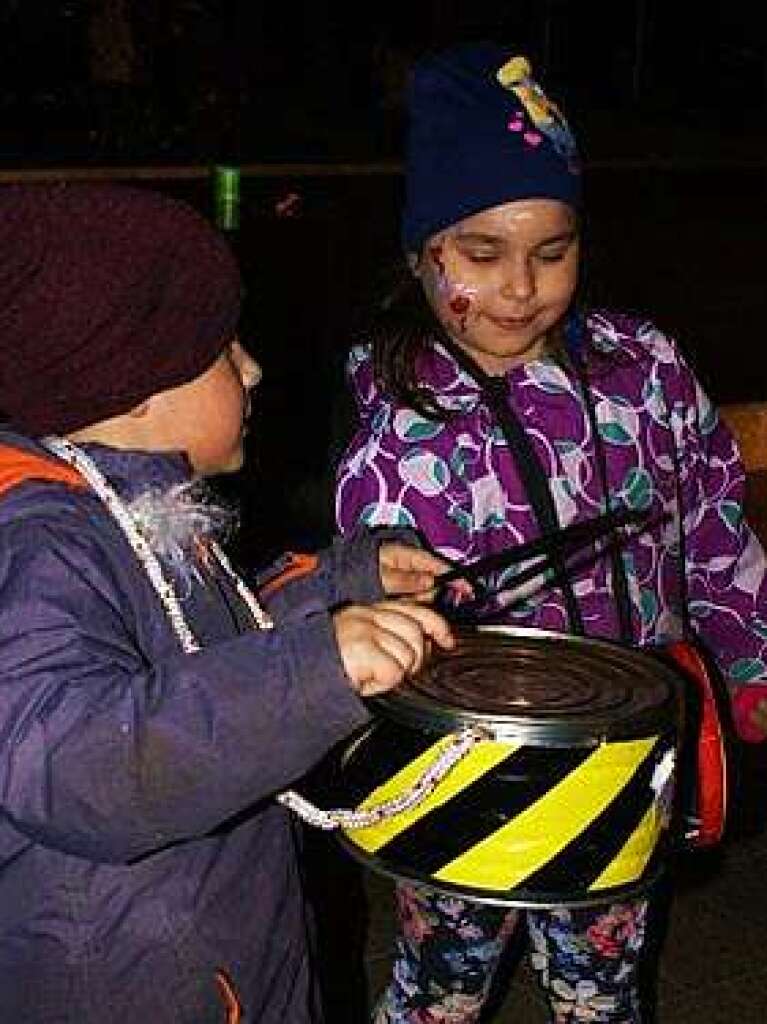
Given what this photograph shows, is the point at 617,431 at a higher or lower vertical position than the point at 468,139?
lower

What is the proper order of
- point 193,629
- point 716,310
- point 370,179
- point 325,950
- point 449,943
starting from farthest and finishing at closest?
1. point 370,179
2. point 716,310
3. point 325,950
4. point 449,943
5. point 193,629

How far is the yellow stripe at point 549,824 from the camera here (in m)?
1.82

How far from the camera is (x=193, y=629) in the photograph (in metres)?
1.81

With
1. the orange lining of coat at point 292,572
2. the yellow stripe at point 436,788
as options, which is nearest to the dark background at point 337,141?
the orange lining of coat at point 292,572

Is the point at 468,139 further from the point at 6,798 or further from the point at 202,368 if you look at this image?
the point at 6,798

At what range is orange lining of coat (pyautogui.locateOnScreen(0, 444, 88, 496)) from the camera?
170 centimetres

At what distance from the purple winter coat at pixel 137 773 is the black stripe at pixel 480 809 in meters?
0.18

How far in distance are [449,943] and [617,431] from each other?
91 centimetres

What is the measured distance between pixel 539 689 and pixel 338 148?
65.3 feet

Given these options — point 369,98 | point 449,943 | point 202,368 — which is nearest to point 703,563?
point 449,943

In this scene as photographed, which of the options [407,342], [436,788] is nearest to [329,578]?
[436,788]

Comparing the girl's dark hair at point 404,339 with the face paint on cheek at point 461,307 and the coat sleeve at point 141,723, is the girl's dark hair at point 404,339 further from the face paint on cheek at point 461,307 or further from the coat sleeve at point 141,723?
the coat sleeve at point 141,723

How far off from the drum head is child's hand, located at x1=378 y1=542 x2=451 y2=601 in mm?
99

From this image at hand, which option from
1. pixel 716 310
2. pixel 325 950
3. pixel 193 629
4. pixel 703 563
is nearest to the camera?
pixel 193 629
